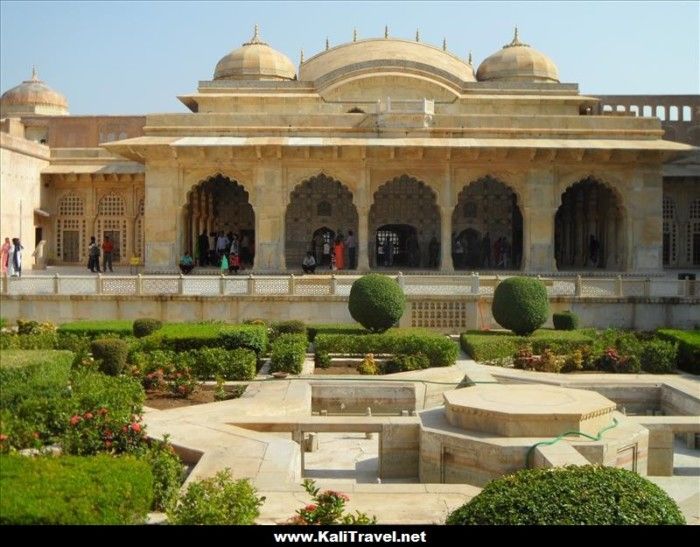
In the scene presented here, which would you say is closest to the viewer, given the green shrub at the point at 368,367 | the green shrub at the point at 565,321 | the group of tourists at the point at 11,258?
the green shrub at the point at 368,367

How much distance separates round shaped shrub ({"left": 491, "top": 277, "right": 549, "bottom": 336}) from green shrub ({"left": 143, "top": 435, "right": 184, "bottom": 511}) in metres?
8.37

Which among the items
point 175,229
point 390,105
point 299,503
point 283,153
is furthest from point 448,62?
point 299,503

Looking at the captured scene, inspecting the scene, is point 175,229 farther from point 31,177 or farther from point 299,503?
point 299,503

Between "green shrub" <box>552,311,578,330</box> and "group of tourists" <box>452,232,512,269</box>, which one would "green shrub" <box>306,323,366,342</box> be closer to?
"green shrub" <box>552,311,578,330</box>

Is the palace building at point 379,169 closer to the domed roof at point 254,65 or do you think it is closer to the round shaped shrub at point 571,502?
the domed roof at point 254,65

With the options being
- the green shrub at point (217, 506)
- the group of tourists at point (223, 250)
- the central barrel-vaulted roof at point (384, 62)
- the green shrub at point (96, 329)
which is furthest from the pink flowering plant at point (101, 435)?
the central barrel-vaulted roof at point (384, 62)

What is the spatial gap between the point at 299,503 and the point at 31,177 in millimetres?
20344

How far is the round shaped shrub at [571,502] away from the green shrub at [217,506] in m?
1.20

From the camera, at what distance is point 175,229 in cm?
2091

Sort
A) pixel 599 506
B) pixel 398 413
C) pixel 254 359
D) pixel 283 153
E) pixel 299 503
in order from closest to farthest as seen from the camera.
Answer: pixel 599 506 < pixel 299 503 < pixel 398 413 < pixel 254 359 < pixel 283 153

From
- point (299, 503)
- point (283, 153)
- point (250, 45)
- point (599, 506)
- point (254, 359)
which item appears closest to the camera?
point (599, 506)

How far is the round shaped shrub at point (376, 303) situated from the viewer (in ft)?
44.3

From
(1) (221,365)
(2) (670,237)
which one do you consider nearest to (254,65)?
(2) (670,237)

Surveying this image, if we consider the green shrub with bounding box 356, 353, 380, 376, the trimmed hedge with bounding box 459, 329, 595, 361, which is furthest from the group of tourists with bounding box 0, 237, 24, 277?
the trimmed hedge with bounding box 459, 329, 595, 361
